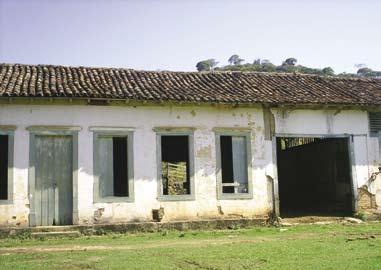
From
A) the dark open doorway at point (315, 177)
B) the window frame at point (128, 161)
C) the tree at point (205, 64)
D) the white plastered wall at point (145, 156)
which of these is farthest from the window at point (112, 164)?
the tree at point (205, 64)

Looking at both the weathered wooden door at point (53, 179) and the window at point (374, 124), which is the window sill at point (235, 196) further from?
the window at point (374, 124)

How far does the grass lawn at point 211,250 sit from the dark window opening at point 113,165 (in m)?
1.49

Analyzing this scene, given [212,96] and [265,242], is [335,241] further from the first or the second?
[212,96]

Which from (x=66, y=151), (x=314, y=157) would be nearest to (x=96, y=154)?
(x=66, y=151)

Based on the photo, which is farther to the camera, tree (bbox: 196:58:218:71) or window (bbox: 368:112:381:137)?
tree (bbox: 196:58:218:71)

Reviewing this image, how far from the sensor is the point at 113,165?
13.1 metres

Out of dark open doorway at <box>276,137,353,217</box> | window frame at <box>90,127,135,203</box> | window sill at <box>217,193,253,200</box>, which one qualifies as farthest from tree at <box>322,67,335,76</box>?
window frame at <box>90,127,135,203</box>

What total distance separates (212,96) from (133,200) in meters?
3.55

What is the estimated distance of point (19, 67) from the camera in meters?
Answer: 15.0

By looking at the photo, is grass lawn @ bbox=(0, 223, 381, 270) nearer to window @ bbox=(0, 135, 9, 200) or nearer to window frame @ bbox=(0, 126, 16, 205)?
window frame @ bbox=(0, 126, 16, 205)

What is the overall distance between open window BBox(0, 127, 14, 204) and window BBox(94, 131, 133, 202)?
6.79ft

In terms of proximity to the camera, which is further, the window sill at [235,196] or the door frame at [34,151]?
the window sill at [235,196]

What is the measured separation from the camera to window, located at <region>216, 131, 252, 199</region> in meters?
13.6

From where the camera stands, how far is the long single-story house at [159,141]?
1238 cm
